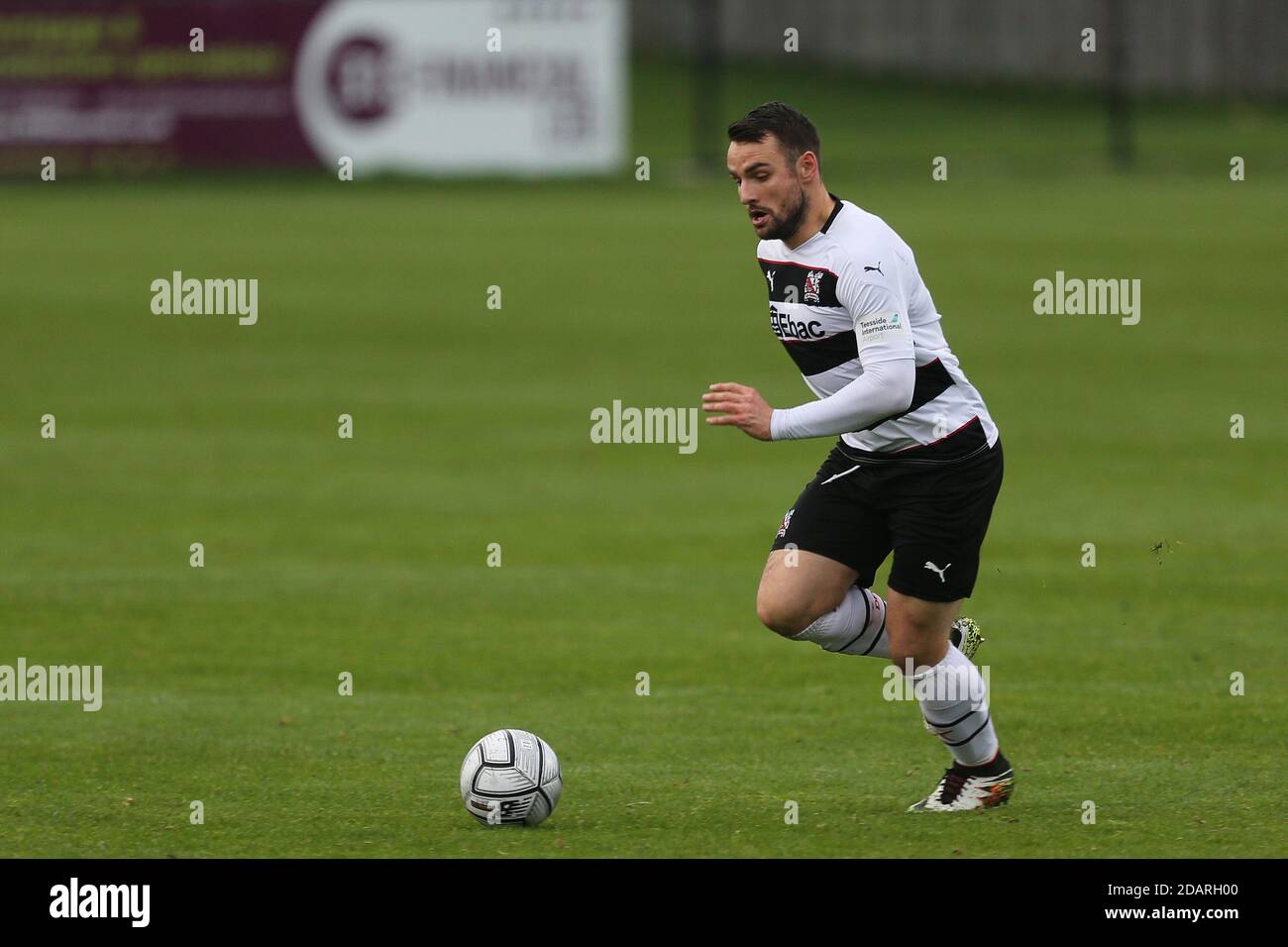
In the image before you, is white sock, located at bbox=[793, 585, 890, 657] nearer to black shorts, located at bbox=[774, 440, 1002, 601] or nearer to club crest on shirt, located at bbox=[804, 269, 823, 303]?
black shorts, located at bbox=[774, 440, 1002, 601]

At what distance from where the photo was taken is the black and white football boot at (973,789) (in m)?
8.05

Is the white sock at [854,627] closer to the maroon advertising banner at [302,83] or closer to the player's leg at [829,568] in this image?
the player's leg at [829,568]

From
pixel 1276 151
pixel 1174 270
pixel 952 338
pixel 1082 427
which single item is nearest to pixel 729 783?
pixel 1082 427

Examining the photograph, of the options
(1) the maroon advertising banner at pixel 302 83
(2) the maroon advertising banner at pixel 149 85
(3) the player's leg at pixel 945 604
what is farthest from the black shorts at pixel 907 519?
(2) the maroon advertising banner at pixel 149 85

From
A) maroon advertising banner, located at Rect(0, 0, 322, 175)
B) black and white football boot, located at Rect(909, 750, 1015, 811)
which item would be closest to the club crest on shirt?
black and white football boot, located at Rect(909, 750, 1015, 811)

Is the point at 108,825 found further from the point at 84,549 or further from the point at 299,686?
the point at 84,549

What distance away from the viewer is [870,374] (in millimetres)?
7570

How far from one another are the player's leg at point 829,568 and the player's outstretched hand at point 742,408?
0.74 m

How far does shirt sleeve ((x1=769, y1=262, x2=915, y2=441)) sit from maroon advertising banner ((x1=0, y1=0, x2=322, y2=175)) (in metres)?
29.2

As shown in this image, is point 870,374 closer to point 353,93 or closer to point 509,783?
point 509,783

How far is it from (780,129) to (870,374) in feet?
3.14

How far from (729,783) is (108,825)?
8.08 ft

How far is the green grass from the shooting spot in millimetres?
8344

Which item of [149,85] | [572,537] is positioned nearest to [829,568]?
[572,537]
